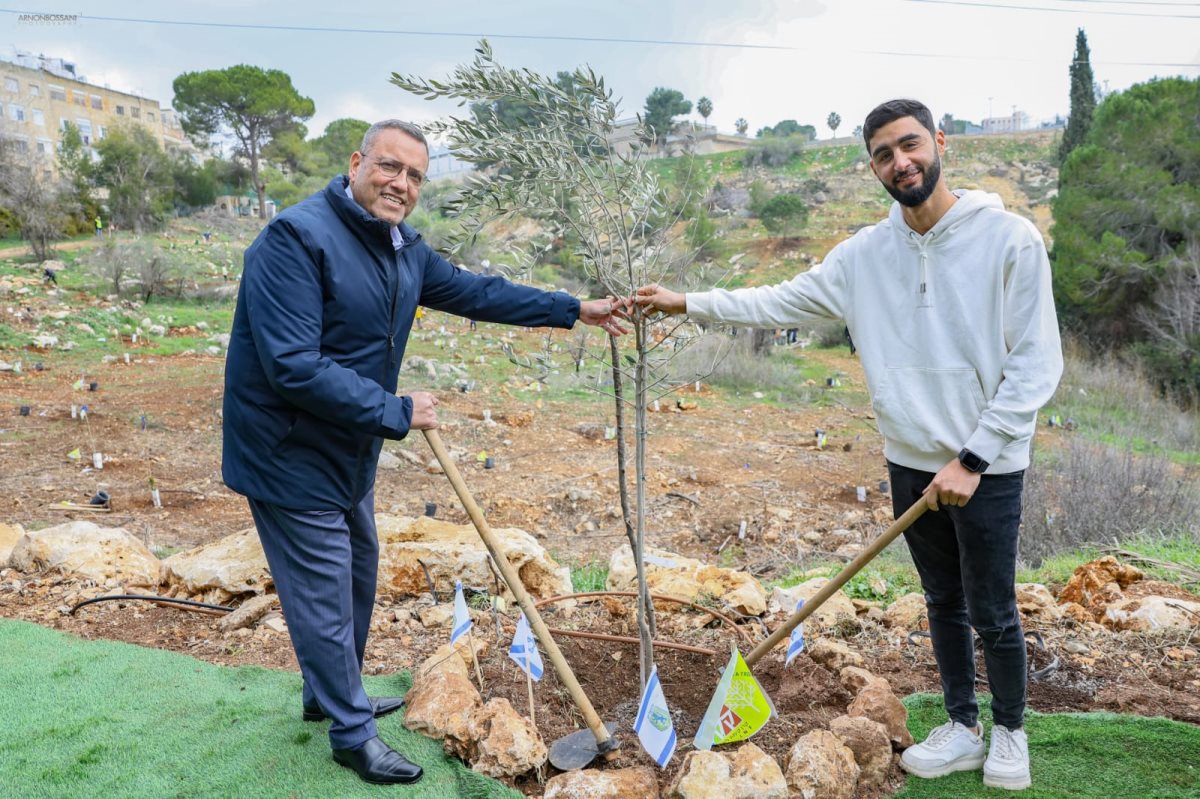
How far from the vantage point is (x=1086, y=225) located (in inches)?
664

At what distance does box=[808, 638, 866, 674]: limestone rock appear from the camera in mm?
3156

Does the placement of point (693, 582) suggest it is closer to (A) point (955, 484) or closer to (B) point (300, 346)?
(A) point (955, 484)

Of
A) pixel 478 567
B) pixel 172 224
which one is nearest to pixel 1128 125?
pixel 478 567

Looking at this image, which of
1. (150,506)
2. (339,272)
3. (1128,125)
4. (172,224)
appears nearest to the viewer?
(339,272)

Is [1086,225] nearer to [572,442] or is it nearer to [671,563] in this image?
[572,442]

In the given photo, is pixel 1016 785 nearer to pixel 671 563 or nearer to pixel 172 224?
pixel 671 563

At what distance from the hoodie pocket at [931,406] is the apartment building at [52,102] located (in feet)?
118

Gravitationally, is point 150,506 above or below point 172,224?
below

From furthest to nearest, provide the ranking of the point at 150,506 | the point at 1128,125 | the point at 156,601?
the point at 1128,125
the point at 150,506
the point at 156,601

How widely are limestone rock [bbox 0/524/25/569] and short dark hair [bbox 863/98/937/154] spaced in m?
4.90

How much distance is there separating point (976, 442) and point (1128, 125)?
17.9 meters

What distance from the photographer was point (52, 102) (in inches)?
1471

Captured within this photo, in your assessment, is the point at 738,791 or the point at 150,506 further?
the point at 150,506

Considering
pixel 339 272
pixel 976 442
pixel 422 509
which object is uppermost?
pixel 339 272
